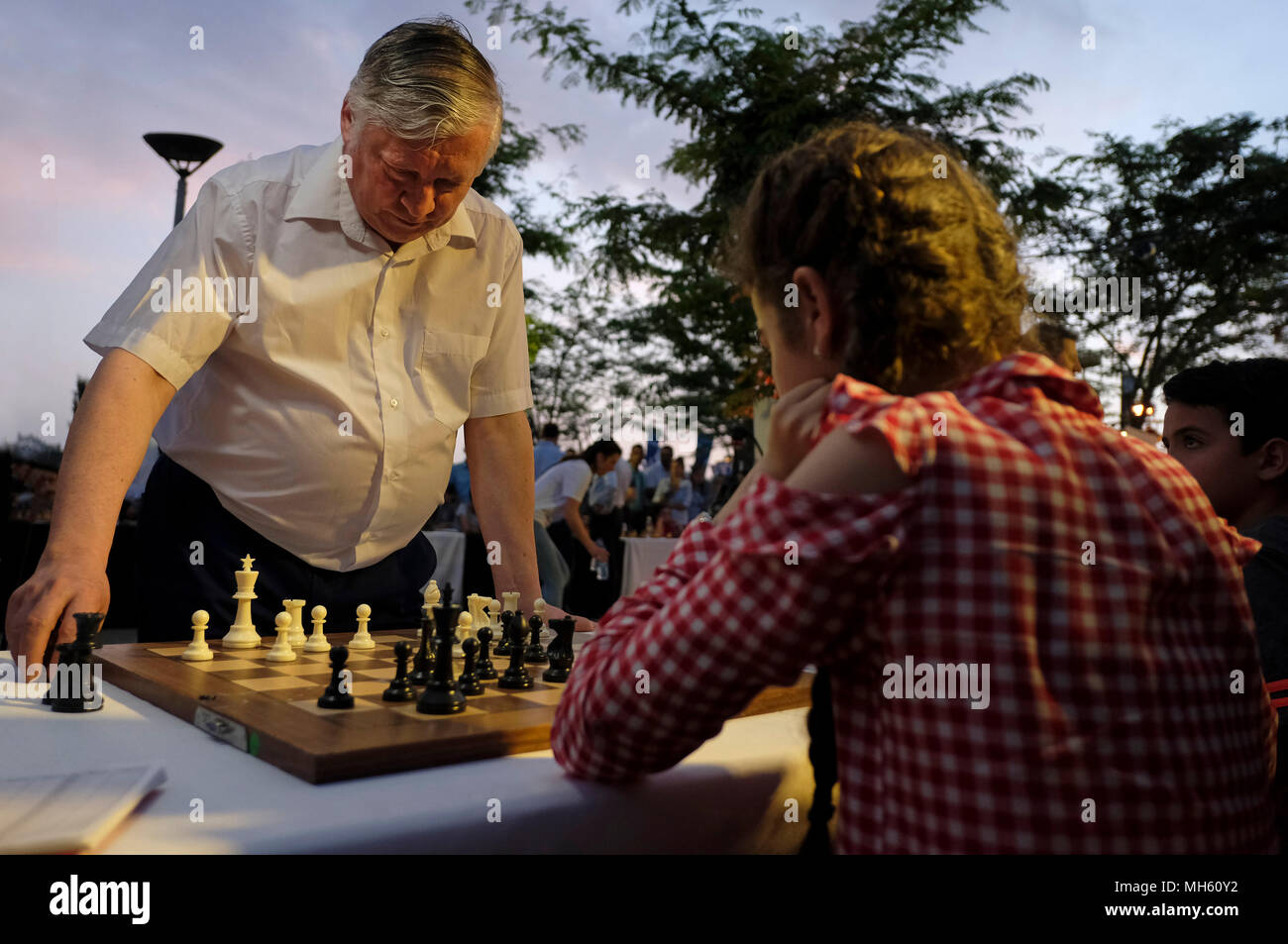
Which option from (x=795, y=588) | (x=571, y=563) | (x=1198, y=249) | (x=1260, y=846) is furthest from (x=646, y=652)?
(x=1198, y=249)

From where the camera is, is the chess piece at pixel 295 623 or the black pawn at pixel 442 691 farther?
the chess piece at pixel 295 623

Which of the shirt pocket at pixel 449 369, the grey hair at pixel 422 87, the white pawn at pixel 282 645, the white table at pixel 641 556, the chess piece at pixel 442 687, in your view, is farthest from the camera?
the white table at pixel 641 556

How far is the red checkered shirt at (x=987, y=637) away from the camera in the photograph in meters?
0.89

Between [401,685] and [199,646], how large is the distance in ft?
1.43

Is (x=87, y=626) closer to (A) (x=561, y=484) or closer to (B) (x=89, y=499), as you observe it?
(B) (x=89, y=499)

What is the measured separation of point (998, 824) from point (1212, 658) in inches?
12.3

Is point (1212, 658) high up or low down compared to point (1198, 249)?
down

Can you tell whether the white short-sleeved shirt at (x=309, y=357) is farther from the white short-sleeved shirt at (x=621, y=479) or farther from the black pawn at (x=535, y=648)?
the white short-sleeved shirt at (x=621, y=479)

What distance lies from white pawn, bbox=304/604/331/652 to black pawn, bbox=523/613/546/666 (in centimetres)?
35

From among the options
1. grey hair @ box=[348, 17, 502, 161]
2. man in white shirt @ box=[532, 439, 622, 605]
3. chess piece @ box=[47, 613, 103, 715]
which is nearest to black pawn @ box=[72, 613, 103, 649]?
chess piece @ box=[47, 613, 103, 715]

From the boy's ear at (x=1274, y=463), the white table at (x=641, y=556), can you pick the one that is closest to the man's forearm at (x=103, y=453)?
the boy's ear at (x=1274, y=463)

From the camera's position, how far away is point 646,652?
96 centimetres

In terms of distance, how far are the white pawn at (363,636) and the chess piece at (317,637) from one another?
1.8 inches
